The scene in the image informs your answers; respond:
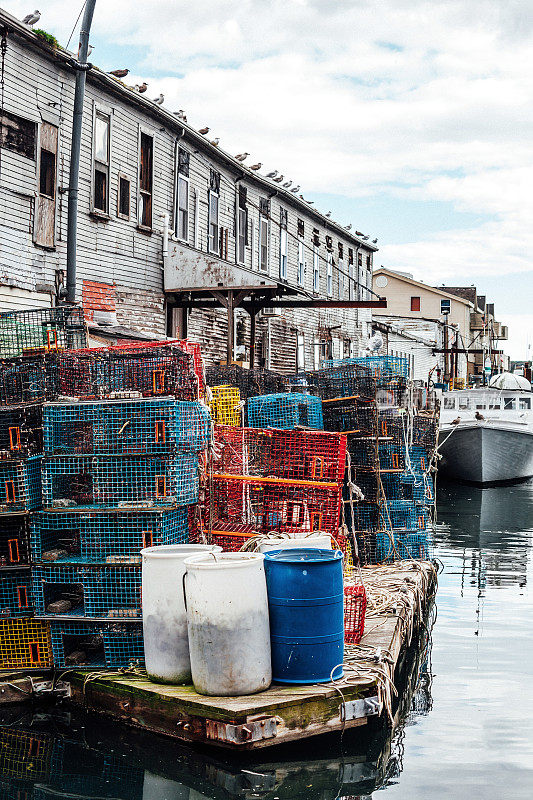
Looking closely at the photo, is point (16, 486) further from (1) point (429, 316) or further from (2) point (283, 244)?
(1) point (429, 316)

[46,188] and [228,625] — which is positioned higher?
[46,188]

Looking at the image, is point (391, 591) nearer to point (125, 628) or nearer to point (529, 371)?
point (125, 628)

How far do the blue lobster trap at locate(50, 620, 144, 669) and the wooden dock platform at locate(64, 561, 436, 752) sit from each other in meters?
0.16

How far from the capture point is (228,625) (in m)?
6.37

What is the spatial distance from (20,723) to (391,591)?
4.47 metres

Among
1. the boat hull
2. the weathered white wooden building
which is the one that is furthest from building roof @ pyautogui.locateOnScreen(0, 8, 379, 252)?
the boat hull

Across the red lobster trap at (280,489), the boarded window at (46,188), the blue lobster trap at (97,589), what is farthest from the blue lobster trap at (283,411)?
the boarded window at (46,188)

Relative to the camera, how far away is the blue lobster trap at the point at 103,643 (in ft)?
24.3

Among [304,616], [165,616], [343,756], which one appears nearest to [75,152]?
[165,616]

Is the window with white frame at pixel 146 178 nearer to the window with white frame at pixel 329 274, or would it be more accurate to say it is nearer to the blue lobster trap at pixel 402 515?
the blue lobster trap at pixel 402 515

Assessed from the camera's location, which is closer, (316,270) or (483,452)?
(483,452)

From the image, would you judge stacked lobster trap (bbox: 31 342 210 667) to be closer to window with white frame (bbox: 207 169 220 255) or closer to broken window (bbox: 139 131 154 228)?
broken window (bbox: 139 131 154 228)

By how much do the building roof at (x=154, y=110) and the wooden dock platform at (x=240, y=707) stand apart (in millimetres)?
9745

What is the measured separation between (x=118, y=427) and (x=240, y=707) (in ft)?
8.31
